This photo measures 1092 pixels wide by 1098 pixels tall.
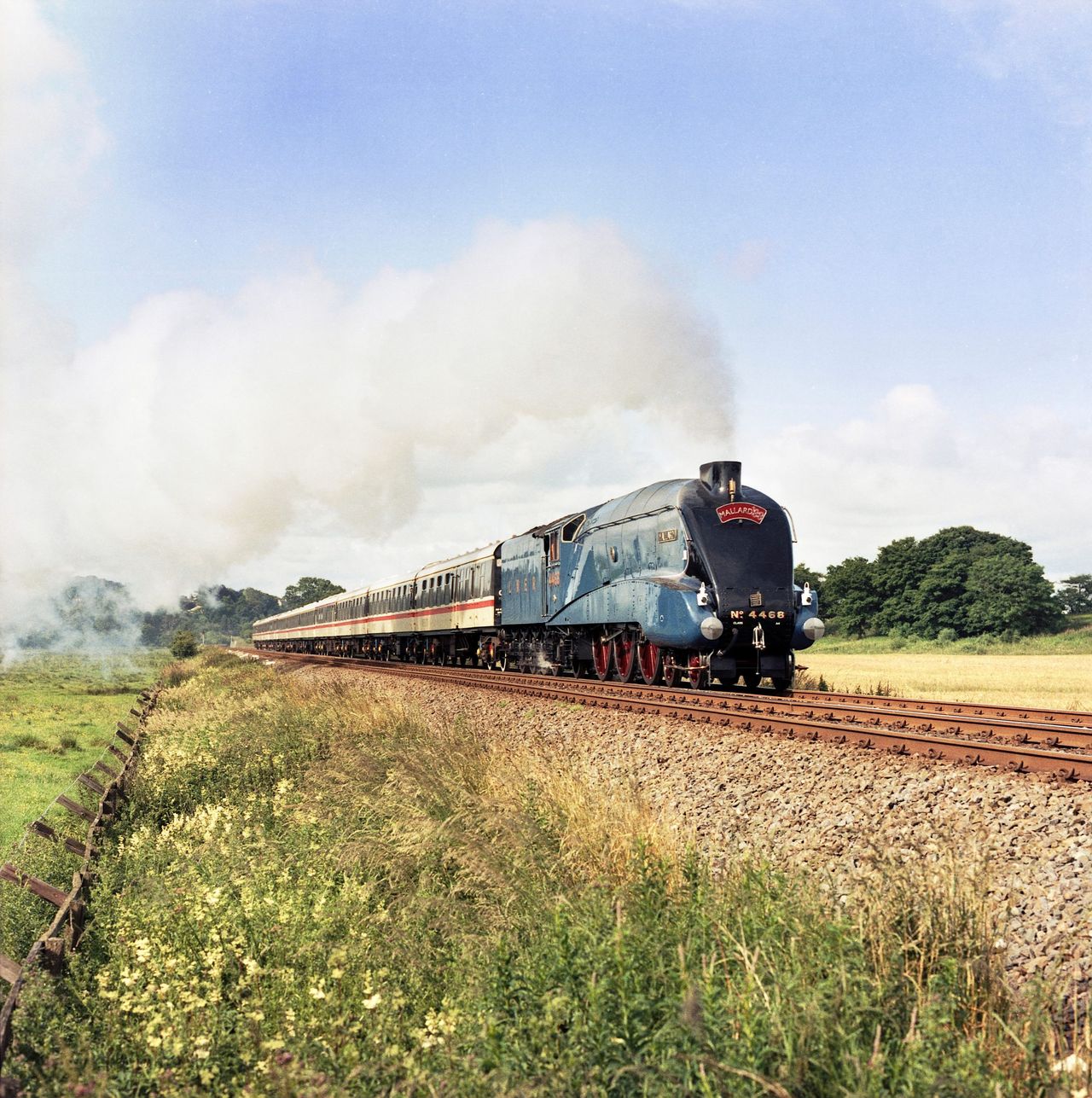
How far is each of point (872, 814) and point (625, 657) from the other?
41.7ft

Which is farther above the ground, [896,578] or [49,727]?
[896,578]

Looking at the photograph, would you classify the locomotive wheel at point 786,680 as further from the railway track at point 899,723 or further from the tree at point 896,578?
the tree at point 896,578

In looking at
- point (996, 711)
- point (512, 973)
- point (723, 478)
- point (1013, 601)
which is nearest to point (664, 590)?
point (723, 478)

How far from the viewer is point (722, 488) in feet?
58.2

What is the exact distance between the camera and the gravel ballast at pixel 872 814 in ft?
18.4

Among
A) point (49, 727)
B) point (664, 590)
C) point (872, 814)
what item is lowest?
point (49, 727)

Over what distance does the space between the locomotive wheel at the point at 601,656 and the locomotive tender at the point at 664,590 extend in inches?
1.1

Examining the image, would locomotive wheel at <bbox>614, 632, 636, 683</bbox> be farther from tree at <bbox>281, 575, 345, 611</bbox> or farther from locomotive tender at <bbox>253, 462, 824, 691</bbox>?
tree at <bbox>281, 575, 345, 611</bbox>

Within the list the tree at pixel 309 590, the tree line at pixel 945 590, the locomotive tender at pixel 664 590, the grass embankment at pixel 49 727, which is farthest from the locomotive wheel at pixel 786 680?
the tree at pixel 309 590

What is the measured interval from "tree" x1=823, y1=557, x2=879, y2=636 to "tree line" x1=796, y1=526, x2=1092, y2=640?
72mm

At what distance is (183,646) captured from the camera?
72.4 meters

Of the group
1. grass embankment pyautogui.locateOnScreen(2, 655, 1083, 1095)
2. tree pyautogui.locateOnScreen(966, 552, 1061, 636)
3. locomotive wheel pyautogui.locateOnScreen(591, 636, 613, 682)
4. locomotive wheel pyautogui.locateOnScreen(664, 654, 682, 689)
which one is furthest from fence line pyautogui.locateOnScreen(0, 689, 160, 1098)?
tree pyautogui.locateOnScreen(966, 552, 1061, 636)

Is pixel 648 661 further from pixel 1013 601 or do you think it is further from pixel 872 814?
pixel 1013 601

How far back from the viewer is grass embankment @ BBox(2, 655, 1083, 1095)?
3793 mm
